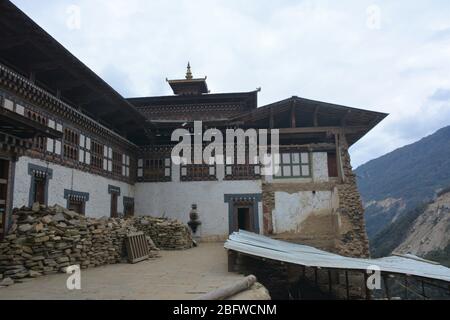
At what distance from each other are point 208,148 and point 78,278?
1390 centimetres

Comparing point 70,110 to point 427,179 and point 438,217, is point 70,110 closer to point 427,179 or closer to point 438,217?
point 438,217

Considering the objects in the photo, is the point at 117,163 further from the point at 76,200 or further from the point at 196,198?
the point at 196,198

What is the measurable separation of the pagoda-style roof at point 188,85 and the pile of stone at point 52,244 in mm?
18651

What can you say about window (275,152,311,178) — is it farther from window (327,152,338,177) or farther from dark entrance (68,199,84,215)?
dark entrance (68,199,84,215)

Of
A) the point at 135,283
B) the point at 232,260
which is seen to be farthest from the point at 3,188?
the point at 232,260

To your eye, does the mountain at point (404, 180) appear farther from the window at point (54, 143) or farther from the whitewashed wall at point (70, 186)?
the window at point (54, 143)

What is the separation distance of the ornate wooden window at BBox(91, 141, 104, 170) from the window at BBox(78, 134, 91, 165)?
37 cm

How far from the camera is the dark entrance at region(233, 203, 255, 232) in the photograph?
21.5 meters

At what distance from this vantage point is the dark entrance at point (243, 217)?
70.4 ft

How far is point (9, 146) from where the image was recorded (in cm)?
1042

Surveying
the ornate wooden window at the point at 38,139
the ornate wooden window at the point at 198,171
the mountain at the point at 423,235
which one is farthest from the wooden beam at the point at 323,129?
the mountain at the point at 423,235

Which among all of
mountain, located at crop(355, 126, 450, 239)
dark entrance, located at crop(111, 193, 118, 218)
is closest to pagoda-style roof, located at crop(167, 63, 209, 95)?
dark entrance, located at crop(111, 193, 118, 218)

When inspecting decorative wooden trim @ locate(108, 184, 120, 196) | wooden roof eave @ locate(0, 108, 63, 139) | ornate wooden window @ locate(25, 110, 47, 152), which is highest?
ornate wooden window @ locate(25, 110, 47, 152)
